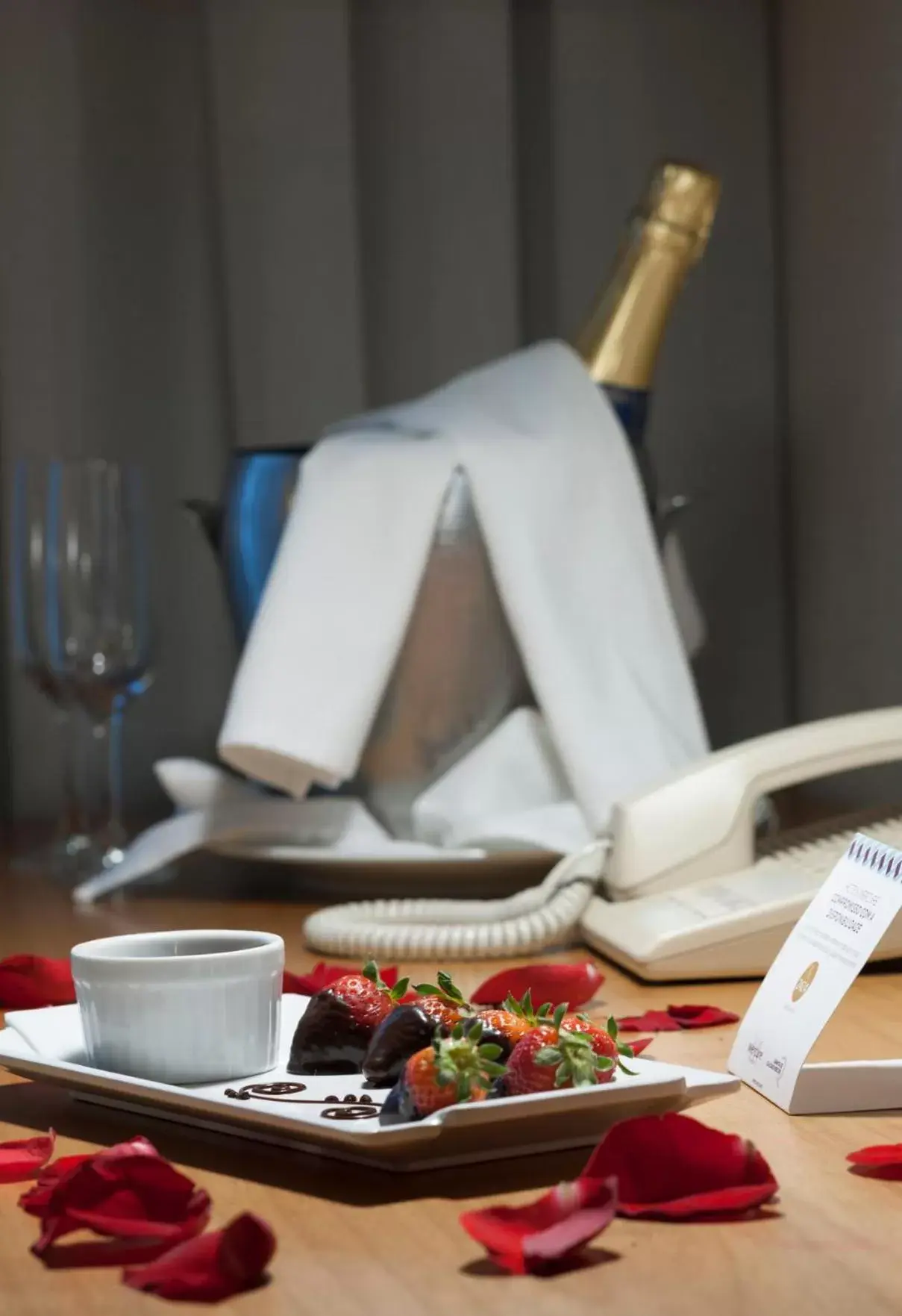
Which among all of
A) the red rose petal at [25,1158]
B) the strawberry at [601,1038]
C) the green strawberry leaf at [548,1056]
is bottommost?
the red rose petal at [25,1158]

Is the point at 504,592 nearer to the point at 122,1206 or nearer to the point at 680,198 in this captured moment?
the point at 680,198

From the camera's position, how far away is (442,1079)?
0.48 metres

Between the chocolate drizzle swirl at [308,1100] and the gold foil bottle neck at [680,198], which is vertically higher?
the gold foil bottle neck at [680,198]

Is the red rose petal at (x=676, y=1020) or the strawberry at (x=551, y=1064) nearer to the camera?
the strawberry at (x=551, y=1064)

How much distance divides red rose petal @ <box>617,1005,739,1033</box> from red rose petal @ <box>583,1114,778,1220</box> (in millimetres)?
226

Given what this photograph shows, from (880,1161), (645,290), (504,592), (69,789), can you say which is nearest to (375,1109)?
(880,1161)

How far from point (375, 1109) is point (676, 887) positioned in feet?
1.19

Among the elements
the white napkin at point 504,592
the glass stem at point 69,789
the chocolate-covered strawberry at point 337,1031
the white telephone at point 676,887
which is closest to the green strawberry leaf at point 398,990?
the chocolate-covered strawberry at point 337,1031

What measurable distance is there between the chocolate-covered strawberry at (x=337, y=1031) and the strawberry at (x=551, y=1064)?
8 centimetres

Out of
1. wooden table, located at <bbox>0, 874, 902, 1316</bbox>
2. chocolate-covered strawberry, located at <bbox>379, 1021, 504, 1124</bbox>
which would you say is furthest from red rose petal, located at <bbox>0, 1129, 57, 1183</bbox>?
chocolate-covered strawberry, located at <bbox>379, 1021, 504, 1124</bbox>

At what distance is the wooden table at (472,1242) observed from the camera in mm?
405

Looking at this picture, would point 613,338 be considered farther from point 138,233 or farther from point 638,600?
point 138,233

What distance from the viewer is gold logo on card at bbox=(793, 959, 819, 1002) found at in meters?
0.57

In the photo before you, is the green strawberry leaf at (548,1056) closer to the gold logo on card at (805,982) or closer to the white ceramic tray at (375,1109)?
the white ceramic tray at (375,1109)
